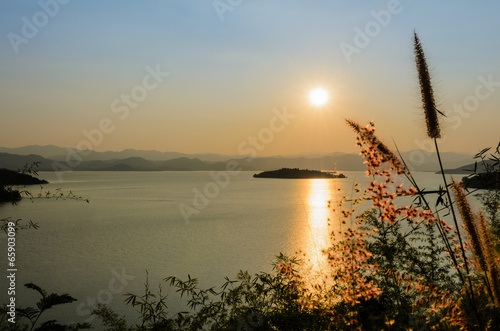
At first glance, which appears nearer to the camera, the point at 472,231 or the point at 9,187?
the point at 472,231

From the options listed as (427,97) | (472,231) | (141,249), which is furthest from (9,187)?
(141,249)

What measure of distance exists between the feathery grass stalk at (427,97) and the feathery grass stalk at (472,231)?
40cm

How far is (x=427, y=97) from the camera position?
239 cm

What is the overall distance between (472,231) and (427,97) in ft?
2.65

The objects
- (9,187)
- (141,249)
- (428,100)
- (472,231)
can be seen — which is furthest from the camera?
(141,249)

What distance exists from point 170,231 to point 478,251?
3619cm

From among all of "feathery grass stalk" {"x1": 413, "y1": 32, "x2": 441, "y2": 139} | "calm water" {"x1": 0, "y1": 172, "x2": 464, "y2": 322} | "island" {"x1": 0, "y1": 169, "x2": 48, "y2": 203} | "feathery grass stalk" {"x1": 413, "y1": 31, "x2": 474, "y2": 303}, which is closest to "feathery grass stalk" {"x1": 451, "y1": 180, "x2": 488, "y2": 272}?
"feathery grass stalk" {"x1": 413, "y1": 31, "x2": 474, "y2": 303}

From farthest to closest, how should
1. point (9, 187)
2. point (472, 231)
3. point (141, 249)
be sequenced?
point (141, 249)
point (9, 187)
point (472, 231)

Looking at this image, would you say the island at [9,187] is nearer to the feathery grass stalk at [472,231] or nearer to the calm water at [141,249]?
the feathery grass stalk at [472,231]

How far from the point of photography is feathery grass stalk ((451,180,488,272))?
7.41 ft

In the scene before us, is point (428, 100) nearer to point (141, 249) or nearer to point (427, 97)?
point (427, 97)

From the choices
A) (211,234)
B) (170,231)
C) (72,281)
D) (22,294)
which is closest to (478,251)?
(22,294)

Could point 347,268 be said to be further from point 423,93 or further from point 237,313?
point 423,93

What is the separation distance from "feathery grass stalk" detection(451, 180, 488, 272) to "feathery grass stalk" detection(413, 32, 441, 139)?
15.6 inches
